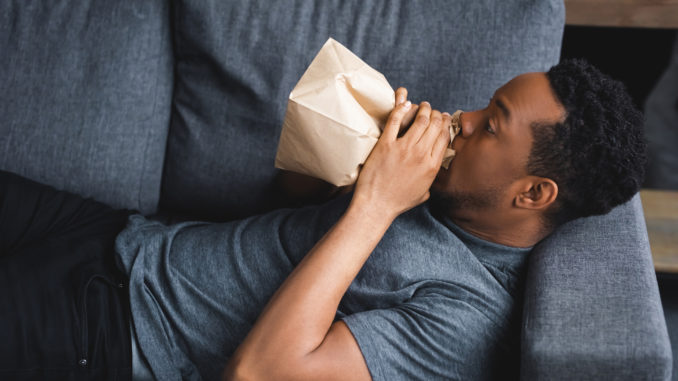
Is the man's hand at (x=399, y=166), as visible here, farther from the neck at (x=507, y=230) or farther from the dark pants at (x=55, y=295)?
the dark pants at (x=55, y=295)

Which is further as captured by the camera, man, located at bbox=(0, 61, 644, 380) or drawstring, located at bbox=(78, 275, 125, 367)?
drawstring, located at bbox=(78, 275, 125, 367)

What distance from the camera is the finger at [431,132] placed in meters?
1.06

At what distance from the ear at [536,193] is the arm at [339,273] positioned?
17cm

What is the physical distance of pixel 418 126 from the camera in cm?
106

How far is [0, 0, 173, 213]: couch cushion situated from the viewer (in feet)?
4.62

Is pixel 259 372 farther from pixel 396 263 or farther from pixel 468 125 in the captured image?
pixel 468 125

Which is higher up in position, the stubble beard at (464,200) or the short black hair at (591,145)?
the short black hair at (591,145)

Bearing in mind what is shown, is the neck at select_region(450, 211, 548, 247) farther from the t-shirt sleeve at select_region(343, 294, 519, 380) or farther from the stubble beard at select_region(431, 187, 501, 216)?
the t-shirt sleeve at select_region(343, 294, 519, 380)

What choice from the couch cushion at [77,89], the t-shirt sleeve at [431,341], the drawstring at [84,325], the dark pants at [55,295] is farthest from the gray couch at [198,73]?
the t-shirt sleeve at [431,341]

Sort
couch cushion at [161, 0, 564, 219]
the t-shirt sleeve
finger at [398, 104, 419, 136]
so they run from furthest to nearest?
couch cushion at [161, 0, 564, 219] → finger at [398, 104, 419, 136] → the t-shirt sleeve

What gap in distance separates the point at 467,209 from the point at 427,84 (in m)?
0.36

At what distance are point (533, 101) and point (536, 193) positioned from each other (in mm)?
176

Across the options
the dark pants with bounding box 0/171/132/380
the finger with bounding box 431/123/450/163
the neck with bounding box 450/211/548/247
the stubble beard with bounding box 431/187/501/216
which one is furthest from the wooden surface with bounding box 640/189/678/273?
the dark pants with bounding box 0/171/132/380

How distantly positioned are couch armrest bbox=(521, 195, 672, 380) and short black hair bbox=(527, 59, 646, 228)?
0.26ft
